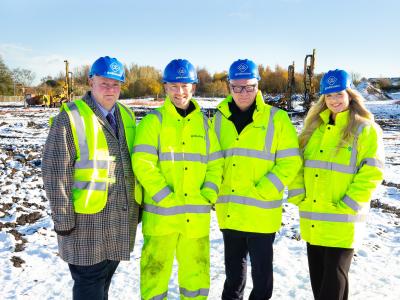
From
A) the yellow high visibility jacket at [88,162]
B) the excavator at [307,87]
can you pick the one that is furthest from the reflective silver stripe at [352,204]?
the excavator at [307,87]

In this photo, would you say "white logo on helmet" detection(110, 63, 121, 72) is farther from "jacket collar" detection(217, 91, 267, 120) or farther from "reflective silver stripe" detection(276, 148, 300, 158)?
"reflective silver stripe" detection(276, 148, 300, 158)

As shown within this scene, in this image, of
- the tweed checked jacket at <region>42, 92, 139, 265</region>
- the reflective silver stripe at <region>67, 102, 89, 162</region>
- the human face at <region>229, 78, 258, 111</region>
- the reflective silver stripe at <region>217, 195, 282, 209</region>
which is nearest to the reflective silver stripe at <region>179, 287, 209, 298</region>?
the tweed checked jacket at <region>42, 92, 139, 265</region>

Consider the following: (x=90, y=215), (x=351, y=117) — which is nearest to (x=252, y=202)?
(x=351, y=117)

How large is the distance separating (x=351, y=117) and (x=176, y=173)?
147 cm

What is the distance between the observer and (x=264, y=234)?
3.08 meters

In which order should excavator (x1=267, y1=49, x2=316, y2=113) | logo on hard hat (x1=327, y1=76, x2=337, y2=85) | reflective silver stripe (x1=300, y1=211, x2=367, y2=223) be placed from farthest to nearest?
excavator (x1=267, y1=49, x2=316, y2=113), logo on hard hat (x1=327, y1=76, x2=337, y2=85), reflective silver stripe (x1=300, y1=211, x2=367, y2=223)

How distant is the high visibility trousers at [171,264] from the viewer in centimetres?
304

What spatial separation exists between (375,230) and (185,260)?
12.6 ft

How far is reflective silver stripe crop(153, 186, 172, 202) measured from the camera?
9.48ft

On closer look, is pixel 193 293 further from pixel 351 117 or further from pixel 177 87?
pixel 351 117

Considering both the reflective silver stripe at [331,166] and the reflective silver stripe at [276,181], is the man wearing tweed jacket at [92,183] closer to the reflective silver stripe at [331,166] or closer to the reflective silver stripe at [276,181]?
the reflective silver stripe at [276,181]

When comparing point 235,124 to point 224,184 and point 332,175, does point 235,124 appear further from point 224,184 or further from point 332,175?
point 332,175

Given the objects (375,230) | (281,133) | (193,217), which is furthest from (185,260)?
(375,230)

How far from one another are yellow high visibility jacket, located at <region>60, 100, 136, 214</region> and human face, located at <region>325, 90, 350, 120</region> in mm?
1835
